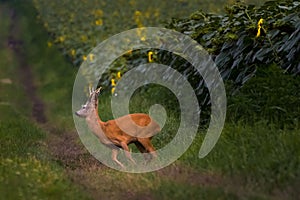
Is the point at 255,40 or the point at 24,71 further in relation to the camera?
the point at 24,71

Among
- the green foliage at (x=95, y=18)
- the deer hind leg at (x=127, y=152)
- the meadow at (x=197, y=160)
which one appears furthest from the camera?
the green foliage at (x=95, y=18)

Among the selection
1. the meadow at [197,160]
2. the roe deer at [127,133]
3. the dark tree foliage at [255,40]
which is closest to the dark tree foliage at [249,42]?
the dark tree foliage at [255,40]

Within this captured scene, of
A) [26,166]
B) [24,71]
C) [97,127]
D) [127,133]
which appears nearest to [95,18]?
[24,71]

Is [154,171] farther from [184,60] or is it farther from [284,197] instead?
[184,60]

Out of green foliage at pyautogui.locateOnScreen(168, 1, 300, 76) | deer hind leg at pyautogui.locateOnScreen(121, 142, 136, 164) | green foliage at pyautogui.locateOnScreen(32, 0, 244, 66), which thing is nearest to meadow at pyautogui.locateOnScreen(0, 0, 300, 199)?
deer hind leg at pyautogui.locateOnScreen(121, 142, 136, 164)

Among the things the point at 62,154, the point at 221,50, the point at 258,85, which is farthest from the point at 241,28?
the point at 62,154

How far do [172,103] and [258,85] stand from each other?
9.72ft

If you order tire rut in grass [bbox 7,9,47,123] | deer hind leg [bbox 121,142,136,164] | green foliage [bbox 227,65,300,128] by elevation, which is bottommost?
tire rut in grass [bbox 7,9,47,123]

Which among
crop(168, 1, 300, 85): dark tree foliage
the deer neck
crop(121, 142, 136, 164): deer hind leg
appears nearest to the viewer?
crop(121, 142, 136, 164): deer hind leg

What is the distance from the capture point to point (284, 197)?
699cm

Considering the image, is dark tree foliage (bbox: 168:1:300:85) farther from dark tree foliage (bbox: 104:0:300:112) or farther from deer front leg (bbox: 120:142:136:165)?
deer front leg (bbox: 120:142:136:165)

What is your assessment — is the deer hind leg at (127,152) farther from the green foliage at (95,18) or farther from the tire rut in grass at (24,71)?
the green foliage at (95,18)

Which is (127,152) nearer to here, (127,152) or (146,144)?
(127,152)

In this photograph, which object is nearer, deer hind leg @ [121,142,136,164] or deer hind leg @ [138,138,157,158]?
deer hind leg @ [121,142,136,164]
